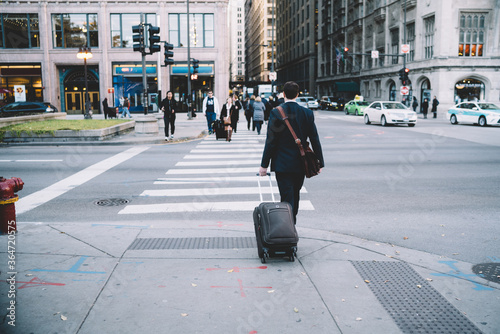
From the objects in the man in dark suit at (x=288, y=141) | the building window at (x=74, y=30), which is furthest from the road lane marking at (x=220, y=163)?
the building window at (x=74, y=30)

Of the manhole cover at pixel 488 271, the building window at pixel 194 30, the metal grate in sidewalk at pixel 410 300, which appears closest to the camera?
the metal grate in sidewalk at pixel 410 300

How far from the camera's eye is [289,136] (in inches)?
200

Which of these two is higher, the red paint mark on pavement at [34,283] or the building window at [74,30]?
the building window at [74,30]

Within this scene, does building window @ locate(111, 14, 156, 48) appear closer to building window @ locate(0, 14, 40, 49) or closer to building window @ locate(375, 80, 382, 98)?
building window @ locate(0, 14, 40, 49)

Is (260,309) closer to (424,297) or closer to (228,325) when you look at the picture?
(228,325)

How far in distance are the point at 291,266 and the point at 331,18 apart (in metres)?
76.6

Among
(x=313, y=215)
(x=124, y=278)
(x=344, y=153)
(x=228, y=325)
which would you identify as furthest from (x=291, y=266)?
(x=344, y=153)

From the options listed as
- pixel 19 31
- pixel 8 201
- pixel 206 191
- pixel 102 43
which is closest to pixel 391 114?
pixel 206 191

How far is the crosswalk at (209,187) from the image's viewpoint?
7637 mm

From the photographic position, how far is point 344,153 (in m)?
14.6

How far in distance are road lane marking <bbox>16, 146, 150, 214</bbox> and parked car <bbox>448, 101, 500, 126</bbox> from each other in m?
22.4

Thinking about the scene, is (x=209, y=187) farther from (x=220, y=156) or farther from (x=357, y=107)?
(x=357, y=107)

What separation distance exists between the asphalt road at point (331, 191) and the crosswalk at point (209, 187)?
0.09 ft

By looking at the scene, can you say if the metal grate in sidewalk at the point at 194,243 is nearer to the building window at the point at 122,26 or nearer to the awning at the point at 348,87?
the building window at the point at 122,26
